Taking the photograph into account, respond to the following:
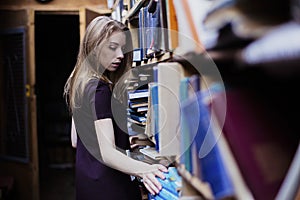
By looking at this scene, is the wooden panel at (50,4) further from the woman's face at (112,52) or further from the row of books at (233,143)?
the row of books at (233,143)

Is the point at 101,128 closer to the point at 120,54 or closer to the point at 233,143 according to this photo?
the point at 120,54

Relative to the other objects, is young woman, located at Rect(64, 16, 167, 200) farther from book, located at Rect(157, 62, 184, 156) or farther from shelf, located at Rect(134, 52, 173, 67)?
book, located at Rect(157, 62, 184, 156)

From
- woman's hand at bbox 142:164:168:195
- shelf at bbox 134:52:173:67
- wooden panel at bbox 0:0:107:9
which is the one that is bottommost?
woman's hand at bbox 142:164:168:195

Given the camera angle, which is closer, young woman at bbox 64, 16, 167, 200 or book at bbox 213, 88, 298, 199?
book at bbox 213, 88, 298, 199

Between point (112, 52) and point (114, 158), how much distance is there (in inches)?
17.5

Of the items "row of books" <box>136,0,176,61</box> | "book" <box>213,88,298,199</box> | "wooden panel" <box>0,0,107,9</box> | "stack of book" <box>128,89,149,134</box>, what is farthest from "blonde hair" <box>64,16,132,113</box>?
"wooden panel" <box>0,0,107,9</box>

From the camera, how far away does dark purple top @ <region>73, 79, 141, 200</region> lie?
1.52 m

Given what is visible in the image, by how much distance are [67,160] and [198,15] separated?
518cm

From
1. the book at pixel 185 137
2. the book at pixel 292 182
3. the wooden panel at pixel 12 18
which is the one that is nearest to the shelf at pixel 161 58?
the book at pixel 185 137

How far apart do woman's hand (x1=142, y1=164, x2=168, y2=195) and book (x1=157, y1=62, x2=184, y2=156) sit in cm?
26

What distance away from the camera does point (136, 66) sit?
84.5 inches

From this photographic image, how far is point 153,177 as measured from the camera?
5.11 feet

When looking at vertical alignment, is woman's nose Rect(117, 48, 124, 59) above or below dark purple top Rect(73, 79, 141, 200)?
above

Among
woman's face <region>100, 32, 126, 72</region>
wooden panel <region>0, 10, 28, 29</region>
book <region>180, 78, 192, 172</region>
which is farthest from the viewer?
wooden panel <region>0, 10, 28, 29</region>
